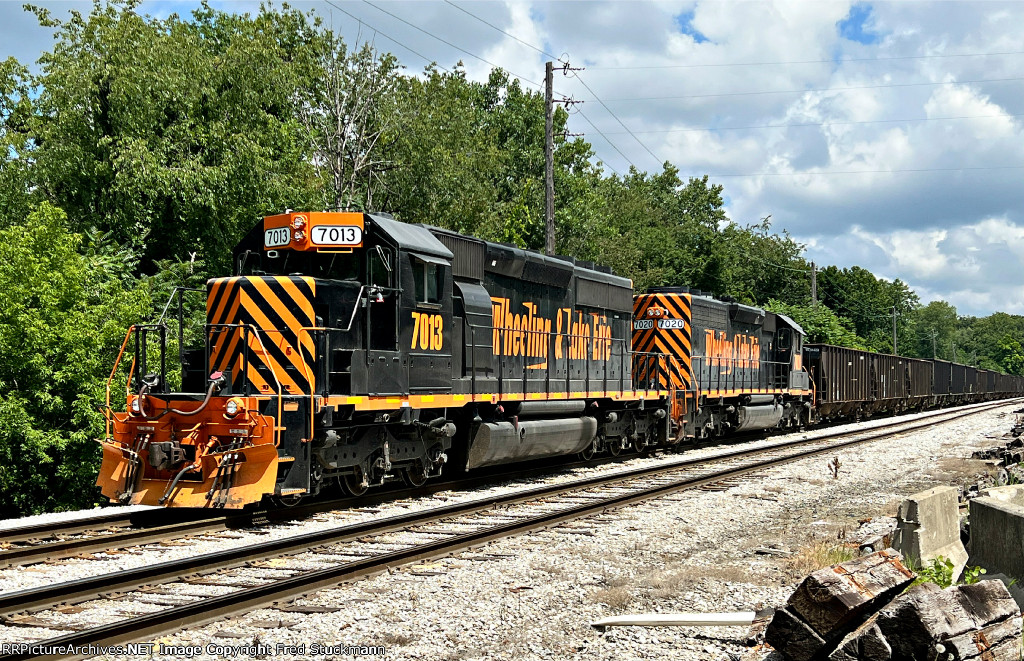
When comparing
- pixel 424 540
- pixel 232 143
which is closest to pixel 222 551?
pixel 424 540

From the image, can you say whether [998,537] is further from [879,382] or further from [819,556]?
[879,382]

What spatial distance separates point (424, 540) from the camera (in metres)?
8.77

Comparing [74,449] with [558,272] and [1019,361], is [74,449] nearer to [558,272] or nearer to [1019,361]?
[558,272]

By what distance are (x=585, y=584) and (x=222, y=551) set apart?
3084mm

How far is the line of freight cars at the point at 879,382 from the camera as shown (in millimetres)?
31297

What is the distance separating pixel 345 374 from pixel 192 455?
194 cm

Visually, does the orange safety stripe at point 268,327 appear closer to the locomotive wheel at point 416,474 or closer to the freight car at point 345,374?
the freight car at point 345,374

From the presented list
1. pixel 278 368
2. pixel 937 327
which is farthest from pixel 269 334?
pixel 937 327

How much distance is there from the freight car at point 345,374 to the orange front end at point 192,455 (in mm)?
14

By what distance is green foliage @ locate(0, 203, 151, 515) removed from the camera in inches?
675

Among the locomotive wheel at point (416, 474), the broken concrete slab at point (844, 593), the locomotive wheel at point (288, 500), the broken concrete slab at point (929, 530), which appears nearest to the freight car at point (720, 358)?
the locomotive wheel at point (416, 474)

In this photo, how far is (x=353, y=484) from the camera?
11.5 metres

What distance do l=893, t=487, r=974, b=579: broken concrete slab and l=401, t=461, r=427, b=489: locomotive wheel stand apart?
633cm

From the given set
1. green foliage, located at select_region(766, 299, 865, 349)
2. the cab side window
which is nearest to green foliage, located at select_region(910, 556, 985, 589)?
the cab side window
